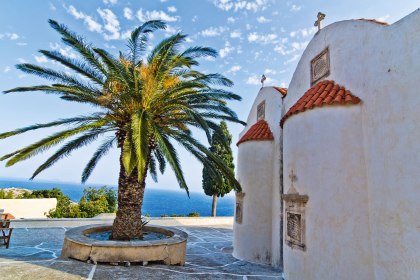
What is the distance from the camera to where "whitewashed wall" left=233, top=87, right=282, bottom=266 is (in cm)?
1016

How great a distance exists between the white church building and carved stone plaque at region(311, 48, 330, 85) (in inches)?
1.2

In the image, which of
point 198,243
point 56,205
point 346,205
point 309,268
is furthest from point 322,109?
point 56,205

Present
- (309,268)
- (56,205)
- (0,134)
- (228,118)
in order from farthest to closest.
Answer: (56,205) → (228,118) → (0,134) → (309,268)

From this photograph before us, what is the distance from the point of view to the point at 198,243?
500 inches

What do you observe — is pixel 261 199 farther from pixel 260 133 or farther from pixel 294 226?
pixel 294 226

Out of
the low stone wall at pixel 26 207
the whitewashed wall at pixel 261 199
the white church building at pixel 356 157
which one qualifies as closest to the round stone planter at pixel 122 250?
the white church building at pixel 356 157

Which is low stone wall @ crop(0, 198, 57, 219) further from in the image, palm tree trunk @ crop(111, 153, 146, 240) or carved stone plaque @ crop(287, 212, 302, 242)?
carved stone plaque @ crop(287, 212, 302, 242)

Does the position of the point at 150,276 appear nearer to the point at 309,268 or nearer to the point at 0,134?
the point at 309,268

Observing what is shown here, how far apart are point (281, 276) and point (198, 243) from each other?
18.0 ft

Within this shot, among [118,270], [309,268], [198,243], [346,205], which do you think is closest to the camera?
[346,205]

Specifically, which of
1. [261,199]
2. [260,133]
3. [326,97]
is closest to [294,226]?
[326,97]

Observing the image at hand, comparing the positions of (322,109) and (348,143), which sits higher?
(322,109)

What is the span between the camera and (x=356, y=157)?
5.82 m

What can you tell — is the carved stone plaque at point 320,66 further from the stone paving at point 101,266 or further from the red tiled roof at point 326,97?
the stone paving at point 101,266
